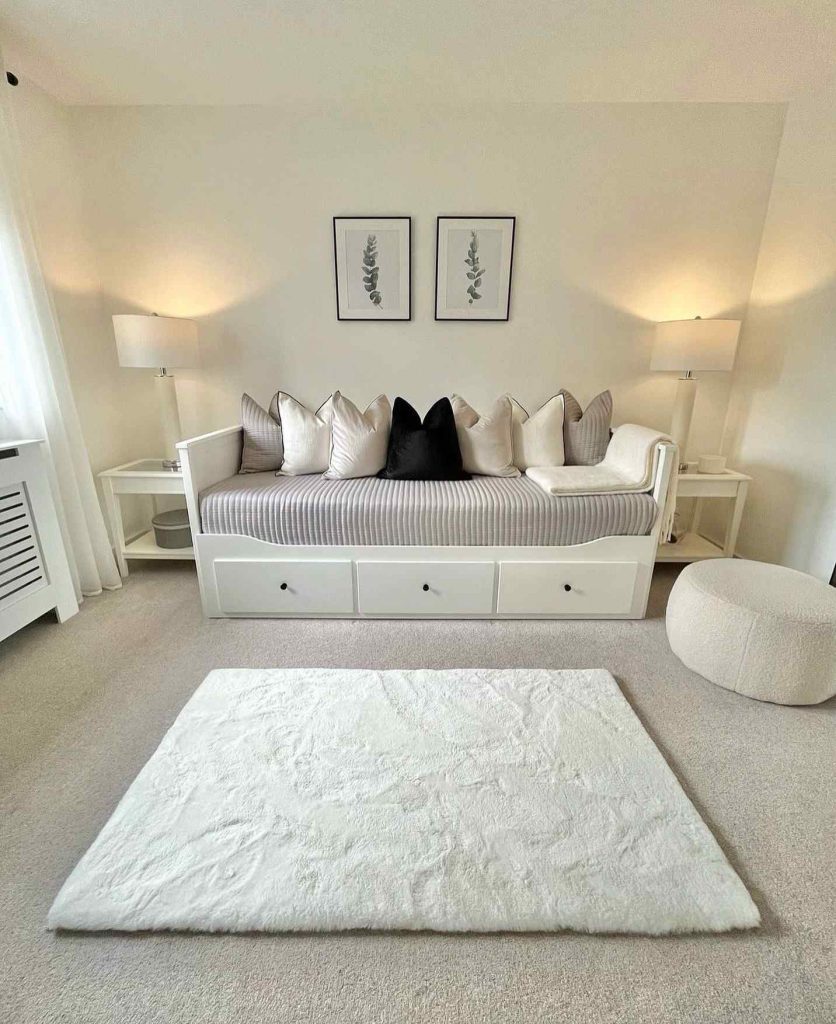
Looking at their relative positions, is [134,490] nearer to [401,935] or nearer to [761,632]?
[401,935]

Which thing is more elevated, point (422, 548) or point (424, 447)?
point (424, 447)

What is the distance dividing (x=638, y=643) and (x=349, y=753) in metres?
1.27

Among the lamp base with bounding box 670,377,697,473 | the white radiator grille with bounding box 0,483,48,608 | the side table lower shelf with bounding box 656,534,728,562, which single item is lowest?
the side table lower shelf with bounding box 656,534,728,562

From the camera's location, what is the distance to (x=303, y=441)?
2279 millimetres

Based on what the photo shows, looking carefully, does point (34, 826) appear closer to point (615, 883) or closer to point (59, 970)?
point (59, 970)

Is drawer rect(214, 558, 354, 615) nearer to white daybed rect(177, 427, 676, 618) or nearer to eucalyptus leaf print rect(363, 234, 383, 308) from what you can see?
white daybed rect(177, 427, 676, 618)

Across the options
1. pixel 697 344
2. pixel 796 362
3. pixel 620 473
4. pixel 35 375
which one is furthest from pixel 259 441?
pixel 796 362

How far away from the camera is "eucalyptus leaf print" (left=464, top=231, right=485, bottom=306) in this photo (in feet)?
7.90

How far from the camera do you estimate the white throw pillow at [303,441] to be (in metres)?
2.28

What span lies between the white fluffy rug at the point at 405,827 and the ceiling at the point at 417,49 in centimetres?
244

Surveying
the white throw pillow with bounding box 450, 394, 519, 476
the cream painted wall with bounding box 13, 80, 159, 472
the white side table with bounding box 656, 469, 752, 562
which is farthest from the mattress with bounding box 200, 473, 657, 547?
the cream painted wall with bounding box 13, 80, 159, 472

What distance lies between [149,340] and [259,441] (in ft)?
2.23

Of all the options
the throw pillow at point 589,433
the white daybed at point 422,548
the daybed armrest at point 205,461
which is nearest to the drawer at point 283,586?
the white daybed at point 422,548

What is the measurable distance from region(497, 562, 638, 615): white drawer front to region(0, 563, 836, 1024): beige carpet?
20 centimetres
